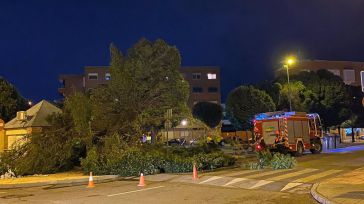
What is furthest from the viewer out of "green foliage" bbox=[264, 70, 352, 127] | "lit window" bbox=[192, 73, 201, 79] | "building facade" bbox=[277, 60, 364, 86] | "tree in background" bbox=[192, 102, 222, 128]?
"lit window" bbox=[192, 73, 201, 79]

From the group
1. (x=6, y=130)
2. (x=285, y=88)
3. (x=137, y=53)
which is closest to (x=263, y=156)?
(x=137, y=53)

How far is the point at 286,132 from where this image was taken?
99.3ft

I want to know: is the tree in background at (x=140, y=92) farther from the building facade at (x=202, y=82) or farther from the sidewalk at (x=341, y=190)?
the building facade at (x=202, y=82)

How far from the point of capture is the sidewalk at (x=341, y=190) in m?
11.6

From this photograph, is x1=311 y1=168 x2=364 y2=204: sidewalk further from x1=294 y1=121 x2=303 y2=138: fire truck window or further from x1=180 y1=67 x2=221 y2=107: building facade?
x1=180 y1=67 x2=221 y2=107: building facade

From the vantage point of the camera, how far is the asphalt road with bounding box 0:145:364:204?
13289mm

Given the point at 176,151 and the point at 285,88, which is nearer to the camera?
the point at 176,151

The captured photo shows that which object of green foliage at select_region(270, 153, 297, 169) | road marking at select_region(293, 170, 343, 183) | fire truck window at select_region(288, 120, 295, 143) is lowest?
road marking at select_region(293, 170, 343, 183)

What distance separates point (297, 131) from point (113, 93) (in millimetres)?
12426

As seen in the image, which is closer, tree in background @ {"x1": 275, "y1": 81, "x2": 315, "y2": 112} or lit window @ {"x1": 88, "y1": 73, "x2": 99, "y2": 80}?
tree in background @ {"x1": 275, "y1": 81, "x2": 315, "y2": 112}

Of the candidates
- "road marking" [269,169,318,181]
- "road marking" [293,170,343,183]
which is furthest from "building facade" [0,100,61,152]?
"road marking" [293,170,343,183]

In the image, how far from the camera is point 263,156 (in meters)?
21.3

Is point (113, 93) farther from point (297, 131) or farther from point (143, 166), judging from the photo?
point (297, 131)

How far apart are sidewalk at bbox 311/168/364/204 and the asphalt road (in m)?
0.37
